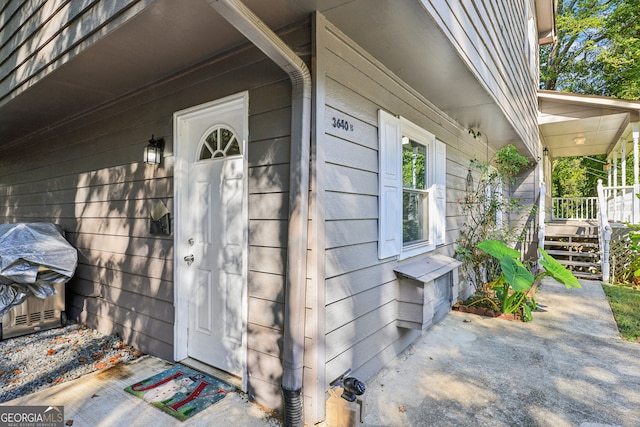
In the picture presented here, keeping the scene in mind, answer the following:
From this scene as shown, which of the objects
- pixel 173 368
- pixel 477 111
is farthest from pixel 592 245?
pixel 173 368

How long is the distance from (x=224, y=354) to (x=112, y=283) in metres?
1.81

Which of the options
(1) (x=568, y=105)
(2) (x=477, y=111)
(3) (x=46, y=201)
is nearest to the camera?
(2) (x=477, y=111)

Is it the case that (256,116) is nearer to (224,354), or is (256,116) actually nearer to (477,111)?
(224,354)

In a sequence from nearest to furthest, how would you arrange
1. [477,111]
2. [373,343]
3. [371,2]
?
[371,2] < [373,343] < [477,111]

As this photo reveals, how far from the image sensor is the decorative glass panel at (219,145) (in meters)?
2.67

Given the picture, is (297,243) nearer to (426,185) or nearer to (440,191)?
(426,185)

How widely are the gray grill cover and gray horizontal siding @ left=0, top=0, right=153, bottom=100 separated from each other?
1.46 metres

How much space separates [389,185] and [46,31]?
118 inches

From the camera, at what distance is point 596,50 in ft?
45.3

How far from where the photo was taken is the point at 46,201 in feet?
15.4

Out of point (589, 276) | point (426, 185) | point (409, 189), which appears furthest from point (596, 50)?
point (409, 189)

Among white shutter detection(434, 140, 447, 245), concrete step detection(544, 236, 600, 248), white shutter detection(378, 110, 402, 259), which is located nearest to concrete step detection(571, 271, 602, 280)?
concrete step detection(544, 236, 600, 248)

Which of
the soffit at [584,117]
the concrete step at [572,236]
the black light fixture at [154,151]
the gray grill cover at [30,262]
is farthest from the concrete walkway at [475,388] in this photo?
the soffit at [584,117]

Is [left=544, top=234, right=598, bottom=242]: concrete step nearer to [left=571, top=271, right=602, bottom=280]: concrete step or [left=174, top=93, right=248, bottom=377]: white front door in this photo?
[left=571, top=271, right=602, bottom=280]: concrete step
